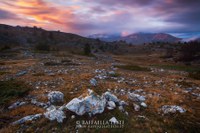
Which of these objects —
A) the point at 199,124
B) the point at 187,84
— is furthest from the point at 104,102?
the point at 187,84

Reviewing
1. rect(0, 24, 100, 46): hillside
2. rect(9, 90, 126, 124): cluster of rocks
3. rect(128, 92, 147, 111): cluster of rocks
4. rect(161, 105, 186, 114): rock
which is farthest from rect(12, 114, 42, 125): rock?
rect(0, 24, 100, 46): hillside

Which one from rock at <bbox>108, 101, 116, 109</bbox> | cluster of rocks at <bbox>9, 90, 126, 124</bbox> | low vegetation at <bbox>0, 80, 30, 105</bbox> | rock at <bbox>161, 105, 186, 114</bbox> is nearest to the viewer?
cluster of rocks at <bbox>9, 90, 126, 124</bbox>

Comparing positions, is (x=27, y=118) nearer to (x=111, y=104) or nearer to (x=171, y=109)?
(x=111, y=104)

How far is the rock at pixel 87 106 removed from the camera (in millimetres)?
8461

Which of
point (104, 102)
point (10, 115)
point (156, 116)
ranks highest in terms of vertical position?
point (104, 102)

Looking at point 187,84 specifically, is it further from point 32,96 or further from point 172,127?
point 32,96

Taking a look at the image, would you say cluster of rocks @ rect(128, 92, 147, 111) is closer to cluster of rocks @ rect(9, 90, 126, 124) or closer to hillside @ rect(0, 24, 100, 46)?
cluster of rocks @ rect(9, 90, 126, 124)

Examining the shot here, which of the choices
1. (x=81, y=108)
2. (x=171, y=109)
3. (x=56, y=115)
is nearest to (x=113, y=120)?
(x=81, y=108)

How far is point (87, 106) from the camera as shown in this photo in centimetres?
858

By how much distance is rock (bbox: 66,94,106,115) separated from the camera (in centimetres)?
846

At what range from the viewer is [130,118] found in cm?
845

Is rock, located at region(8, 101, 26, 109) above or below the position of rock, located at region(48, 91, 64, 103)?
below

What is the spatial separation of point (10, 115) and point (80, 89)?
5646 mm

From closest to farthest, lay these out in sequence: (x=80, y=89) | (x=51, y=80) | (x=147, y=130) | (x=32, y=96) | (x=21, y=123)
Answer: (x=147, y=130) → (x=21, y=123) → (x=32, y=96) → (x=80, y=89) → (x=51, y=80)
